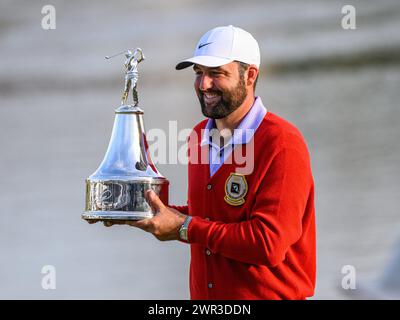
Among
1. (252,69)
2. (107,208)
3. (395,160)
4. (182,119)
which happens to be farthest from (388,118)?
(107,208)

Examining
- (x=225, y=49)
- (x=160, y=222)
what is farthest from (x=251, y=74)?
(x=160, y=222)

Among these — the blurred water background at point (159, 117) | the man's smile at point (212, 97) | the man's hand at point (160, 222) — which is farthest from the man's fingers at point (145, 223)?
the blurred water background at point (159, 117)

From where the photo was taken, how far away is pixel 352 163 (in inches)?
119

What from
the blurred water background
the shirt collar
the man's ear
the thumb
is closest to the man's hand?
the thumb

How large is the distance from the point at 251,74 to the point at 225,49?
90mm

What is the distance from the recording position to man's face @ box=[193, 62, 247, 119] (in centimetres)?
194

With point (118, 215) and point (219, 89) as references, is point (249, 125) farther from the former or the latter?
point (118, 215)

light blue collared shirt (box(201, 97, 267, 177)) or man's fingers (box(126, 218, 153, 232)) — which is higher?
light blue collared shirt (box(201, 97, 267, 177))

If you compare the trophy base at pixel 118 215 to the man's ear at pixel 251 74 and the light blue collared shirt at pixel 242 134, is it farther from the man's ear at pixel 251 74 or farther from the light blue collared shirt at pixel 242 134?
the man's ear at pixel 251 74

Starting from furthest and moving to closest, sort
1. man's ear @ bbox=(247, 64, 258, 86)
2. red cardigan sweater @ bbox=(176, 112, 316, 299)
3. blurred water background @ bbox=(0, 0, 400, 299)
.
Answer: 1. blurred water background @ bbox=(0, 0, 400, 299)
2. man's ear @ bbox=(247, 64, 258, 86)
3. red cardigan sweater @ bbox=(176, 112, 316, 299)

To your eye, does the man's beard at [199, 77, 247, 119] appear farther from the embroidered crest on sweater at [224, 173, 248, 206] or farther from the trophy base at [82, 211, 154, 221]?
the trophy base at [82, 211, 154, 221]

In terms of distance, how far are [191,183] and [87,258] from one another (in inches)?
43.4

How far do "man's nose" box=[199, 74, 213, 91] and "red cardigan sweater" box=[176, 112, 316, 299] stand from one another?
0.14m

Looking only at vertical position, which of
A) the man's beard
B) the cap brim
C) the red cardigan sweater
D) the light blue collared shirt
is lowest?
the red cardigan sweater
